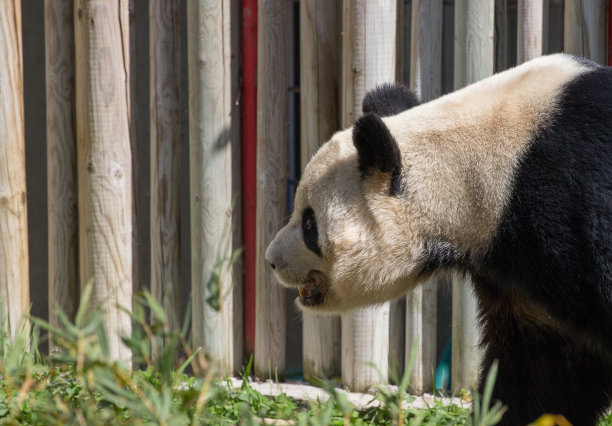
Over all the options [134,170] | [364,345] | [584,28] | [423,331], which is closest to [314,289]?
[364,345]

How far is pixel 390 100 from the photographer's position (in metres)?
3.16

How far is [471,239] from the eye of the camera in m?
2.65

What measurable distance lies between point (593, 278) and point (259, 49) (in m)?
2.35

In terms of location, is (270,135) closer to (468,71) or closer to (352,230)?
(468,71)

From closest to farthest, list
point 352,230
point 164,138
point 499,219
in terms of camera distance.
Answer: point 499,219 < point 352,230 < point 164,138

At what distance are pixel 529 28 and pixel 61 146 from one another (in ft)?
7.83

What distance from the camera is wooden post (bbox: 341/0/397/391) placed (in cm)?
388

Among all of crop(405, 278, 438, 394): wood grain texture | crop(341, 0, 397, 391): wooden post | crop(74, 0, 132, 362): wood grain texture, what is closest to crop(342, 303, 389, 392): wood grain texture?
crop(341, 0, 397, 391): wooden post

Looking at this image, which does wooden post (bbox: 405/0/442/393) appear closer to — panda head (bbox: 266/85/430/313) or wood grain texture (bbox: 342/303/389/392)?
wood grain texture (bbox: 342/303/389/392)

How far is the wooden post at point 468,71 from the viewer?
3871 millimetres

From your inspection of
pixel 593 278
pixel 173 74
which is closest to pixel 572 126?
pixel 593 278

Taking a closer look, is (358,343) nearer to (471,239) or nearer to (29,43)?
(471,239)

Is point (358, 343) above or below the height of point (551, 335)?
below

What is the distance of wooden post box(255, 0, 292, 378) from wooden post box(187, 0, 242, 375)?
0.16 metres
